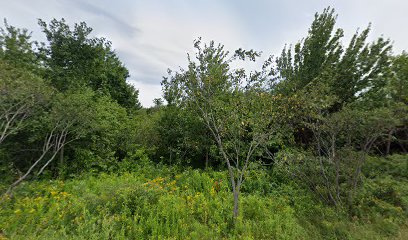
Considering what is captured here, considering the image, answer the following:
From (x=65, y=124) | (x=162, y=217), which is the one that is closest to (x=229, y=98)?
(x=162, y=217)

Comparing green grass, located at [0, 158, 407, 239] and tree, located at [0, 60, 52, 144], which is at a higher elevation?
tree, located at [0, 60, 52, 144]

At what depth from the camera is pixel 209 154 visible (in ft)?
26.4

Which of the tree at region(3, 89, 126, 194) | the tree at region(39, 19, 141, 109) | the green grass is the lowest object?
the green grass

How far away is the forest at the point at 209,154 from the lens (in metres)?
4.15

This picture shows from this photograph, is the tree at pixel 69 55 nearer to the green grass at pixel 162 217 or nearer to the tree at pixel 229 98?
the green grass at pixel 162 217

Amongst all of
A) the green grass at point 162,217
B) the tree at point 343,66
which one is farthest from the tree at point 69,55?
the tree at point 343,66

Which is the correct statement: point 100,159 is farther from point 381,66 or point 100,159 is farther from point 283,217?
point 381,66

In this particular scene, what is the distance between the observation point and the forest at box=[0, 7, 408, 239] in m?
4.15

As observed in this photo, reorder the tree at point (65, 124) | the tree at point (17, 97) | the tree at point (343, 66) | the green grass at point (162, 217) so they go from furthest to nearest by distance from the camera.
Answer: the tree at point (343, 66), the tree at point (65, 124), the tree at point (17, 97), the green grass at point (162, 217)

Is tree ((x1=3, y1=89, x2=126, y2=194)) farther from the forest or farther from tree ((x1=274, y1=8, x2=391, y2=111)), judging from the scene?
tree ((x1=274, y1=8, x2=391, y2=111))

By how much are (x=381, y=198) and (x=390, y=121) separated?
214cm

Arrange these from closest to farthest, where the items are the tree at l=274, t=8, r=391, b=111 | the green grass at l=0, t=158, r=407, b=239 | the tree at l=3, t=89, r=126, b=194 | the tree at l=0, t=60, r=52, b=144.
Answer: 1. the green grass at l=0, t=158, r=407, b=239
2. the tree at l=0, t=60, r=52, b=144
3. the tree at l=3, t=89, r=126, b=194
4. the tree at l=274, t=8, r=391, b=111

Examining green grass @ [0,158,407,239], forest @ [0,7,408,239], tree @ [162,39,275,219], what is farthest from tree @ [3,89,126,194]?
tree @ [162,39,275,219]

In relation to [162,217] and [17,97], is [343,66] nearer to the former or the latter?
[162,217]
